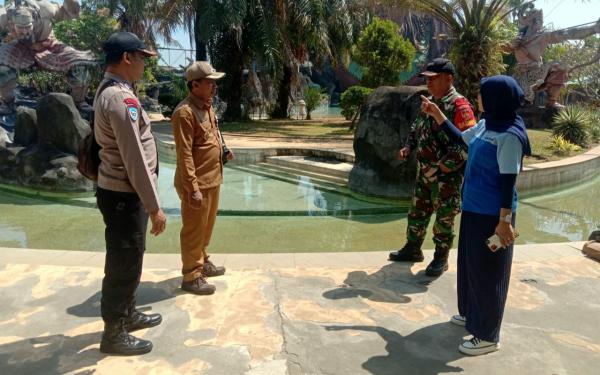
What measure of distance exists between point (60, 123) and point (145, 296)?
19.4 ft

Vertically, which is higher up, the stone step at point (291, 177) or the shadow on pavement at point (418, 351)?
the stone step at point (291, 177)

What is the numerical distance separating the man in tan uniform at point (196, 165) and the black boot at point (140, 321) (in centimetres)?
47

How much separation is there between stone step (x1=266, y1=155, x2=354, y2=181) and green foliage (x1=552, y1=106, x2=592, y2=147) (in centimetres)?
654

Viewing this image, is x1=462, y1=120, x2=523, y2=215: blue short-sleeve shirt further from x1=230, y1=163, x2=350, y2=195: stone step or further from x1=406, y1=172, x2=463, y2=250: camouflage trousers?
x1=230, y1=163, x2=350, y2=195: stone step

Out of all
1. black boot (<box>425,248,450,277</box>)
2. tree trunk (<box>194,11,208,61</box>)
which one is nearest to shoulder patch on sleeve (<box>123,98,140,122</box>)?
black boot (<box>425,248,450,277</box>)

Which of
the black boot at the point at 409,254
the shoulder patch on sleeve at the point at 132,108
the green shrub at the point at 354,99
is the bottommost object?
the black boot at the point at 409,254

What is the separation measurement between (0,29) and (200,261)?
15458mm

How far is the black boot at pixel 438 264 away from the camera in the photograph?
152 inches

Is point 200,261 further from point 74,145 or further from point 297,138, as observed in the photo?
point 297,138

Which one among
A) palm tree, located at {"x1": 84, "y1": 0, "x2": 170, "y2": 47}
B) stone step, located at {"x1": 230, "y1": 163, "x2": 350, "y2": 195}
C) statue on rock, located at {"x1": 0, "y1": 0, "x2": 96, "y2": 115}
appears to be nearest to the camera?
stone step, located at {"x1": 230, "y1": 163, "x2": 350, "y2": 195}

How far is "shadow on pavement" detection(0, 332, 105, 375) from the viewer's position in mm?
2521

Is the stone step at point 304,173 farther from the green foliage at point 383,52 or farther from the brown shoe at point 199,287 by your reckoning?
the green foliage at point 383,52

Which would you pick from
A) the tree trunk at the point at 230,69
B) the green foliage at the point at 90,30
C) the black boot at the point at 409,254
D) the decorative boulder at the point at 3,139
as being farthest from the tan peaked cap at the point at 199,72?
the green foliage at the point at 90,30

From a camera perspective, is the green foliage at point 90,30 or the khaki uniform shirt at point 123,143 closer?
the khaki uniform shirt at point 123,143
